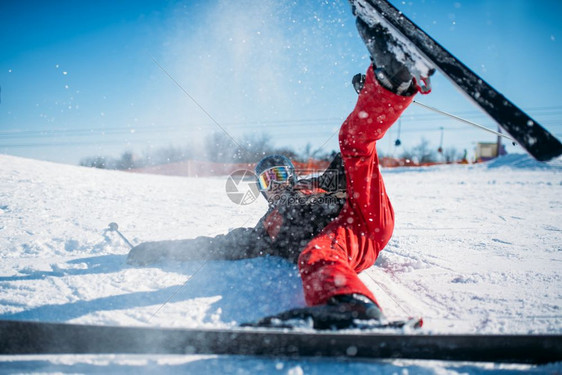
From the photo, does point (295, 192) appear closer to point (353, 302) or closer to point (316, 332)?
point (353, 302)

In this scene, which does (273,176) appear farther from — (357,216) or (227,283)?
Result: (227,283)

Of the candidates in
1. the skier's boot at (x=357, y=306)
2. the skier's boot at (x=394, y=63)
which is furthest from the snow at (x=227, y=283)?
the skier's boot at (x=394, y=63)

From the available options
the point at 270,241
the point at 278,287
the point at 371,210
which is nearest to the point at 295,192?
the point at 270,241

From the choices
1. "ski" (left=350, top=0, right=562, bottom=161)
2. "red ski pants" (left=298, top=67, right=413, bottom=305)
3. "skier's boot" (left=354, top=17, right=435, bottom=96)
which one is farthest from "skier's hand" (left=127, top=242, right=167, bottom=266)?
"ski" (left=350, top=0, right=562, bottom=161)

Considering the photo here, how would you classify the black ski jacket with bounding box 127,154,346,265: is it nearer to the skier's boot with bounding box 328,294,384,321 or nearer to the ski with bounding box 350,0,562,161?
the skier's boot with bounding box 328,294,384,321

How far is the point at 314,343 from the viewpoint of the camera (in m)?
1.07

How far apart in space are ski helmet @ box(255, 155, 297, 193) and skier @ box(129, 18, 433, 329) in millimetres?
11

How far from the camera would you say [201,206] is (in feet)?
18.4

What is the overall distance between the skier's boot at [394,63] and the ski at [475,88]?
0.04m

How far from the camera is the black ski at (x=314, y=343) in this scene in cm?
106

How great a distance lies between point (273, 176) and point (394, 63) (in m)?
1.81

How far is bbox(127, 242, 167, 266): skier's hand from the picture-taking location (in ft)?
7.73

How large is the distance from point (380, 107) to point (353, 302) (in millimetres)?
1055

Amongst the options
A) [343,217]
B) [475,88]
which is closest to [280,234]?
[343,217]
